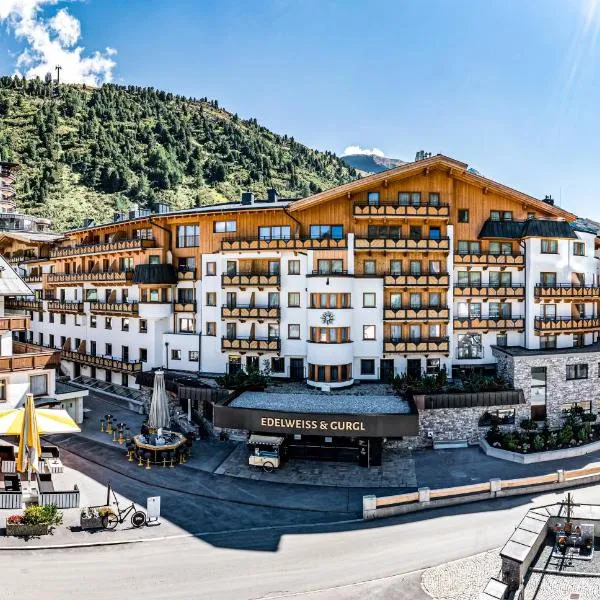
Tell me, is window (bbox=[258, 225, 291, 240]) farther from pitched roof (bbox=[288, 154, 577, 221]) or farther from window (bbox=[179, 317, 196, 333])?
window (bbox=[179, 317, 196, 333])

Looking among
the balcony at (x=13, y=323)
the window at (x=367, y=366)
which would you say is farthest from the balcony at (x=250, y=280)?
the balcony at (x=13, y=323)

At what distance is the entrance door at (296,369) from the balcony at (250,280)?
20.9 ft

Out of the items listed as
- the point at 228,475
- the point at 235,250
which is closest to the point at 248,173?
the point at 235,250

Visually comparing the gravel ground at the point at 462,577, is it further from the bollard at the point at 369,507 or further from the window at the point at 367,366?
the window at the point at 367,366

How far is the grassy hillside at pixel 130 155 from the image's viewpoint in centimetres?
10538

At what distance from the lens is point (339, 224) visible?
1543 inches

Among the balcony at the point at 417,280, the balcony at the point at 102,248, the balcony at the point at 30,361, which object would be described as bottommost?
the balcony at the point at 30,361

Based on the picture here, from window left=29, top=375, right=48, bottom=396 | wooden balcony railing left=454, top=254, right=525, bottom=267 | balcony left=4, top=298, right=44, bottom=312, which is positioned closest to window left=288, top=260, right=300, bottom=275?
wooden balcony railing left=454, top=254, right=525, bottom=267

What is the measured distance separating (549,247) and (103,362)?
1611 inches

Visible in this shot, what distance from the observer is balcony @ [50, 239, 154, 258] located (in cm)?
4374

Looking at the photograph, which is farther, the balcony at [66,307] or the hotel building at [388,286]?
the balcony at [66,307]

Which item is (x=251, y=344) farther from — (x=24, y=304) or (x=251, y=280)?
(x=24, y=304)

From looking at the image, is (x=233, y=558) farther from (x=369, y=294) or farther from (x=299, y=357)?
(x=369, y=294)

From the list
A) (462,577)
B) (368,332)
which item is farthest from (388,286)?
(462,577)
